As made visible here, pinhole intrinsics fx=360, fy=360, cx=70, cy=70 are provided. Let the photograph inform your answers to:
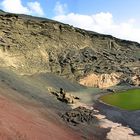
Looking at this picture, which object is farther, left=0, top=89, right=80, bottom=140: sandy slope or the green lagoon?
the green lagoon

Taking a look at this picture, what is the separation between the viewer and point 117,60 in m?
81.6

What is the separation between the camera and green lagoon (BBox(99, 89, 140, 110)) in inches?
1997

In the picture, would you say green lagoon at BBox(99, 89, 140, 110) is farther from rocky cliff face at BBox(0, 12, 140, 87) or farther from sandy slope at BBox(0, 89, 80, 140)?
sandy slope at BBox(0, 89, 80, 140)

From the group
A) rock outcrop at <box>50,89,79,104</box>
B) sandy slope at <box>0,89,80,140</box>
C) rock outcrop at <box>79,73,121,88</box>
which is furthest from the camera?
rock outcrop at <box>79,73,121,88</box>

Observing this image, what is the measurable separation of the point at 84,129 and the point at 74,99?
55.8 ft

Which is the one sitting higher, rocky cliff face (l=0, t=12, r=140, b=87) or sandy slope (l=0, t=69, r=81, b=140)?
rocky cliff face (l=0, t=12, r=140, b=87)

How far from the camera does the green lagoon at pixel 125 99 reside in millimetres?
50722

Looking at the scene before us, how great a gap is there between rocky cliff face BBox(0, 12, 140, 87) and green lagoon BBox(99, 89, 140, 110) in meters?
11.1

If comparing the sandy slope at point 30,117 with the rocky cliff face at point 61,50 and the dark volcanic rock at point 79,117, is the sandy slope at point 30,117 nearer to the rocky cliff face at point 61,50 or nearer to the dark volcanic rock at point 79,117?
the dark volcanic rock at point 79,117

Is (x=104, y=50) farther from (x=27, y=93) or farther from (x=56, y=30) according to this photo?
(x=27, y=93)

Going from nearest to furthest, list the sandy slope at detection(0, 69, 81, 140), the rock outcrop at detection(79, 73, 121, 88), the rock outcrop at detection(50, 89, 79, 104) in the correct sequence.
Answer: the sandy slope at detection(0, 69, 81, 140)
the rock outcrop at detection(50, 89, 79, 104)
the rock outcrop at detection(79, 73, 121, 88)

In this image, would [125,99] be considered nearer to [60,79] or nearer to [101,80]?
[60,79]

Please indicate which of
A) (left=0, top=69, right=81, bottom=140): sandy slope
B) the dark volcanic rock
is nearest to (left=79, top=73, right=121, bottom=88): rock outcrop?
(left=0, top=69, right=81, bottom=140): sandy slope

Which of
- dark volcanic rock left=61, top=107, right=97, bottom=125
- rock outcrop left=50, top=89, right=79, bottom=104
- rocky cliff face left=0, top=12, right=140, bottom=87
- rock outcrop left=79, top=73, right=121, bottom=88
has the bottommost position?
dark volcanic rock left=61, top=107, right=97, bottom=125
